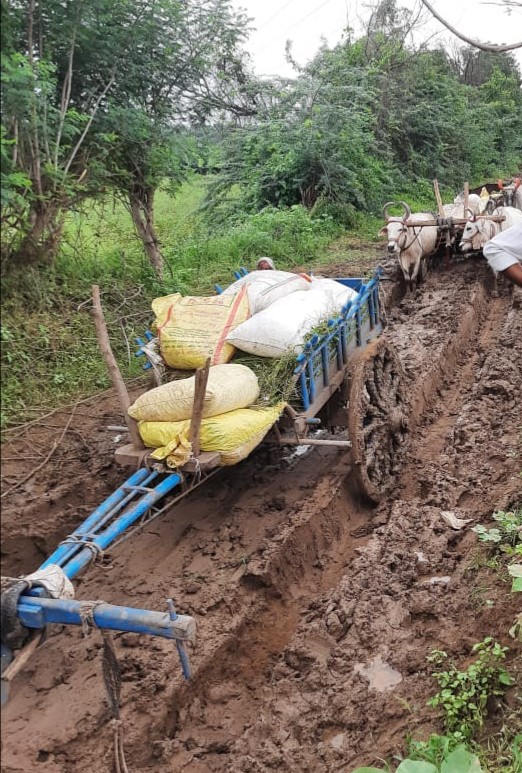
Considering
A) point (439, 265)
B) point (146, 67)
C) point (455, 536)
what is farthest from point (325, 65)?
point (146, 67)

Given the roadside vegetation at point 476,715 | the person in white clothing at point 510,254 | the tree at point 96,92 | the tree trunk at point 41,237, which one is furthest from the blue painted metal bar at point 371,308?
the tree trunk at point 41,237

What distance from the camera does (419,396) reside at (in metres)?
6.86

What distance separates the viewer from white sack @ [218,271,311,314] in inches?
184

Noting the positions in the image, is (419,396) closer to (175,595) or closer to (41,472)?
(175,595)

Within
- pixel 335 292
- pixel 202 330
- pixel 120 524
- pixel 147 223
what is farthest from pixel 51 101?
pixel 335 292

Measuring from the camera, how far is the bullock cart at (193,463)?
2.13m

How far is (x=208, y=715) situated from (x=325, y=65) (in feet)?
50.2

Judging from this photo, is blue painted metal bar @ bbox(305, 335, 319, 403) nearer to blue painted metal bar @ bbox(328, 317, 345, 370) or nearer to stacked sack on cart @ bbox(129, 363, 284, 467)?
blue painted metal bar @ bbox(328, 317, 345, 370)

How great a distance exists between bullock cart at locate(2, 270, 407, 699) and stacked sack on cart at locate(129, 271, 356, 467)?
11 cm

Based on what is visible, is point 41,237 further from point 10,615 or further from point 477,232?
point 477,232

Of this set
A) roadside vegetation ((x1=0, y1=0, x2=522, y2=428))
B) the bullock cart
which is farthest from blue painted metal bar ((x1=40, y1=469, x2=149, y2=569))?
roadside vegetation ((x1=0, y1=0, x2=522, y2=428))

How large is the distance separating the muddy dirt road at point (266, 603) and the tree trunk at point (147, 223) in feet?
2.79

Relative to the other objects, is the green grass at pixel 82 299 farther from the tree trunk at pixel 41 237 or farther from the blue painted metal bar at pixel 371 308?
the blue painted metal bar at pixel 371 308

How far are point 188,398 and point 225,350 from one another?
2.49 ft
